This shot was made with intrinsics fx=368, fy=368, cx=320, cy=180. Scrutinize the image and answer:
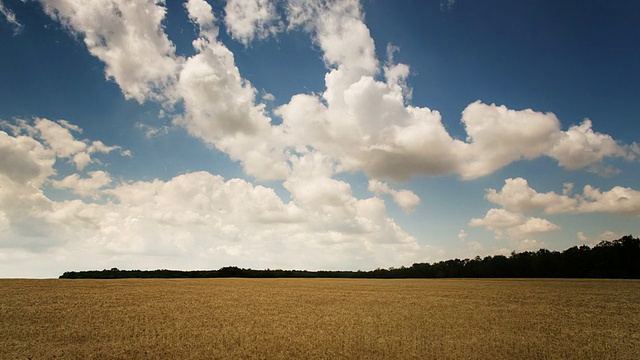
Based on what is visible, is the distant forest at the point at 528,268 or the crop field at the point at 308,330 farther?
the distant forest at the point at 528,268

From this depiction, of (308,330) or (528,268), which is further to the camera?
(528,268)

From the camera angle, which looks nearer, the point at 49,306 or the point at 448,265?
the point at 49,306

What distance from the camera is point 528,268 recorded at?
310ft

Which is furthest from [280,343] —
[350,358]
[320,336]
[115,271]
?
[115,271]

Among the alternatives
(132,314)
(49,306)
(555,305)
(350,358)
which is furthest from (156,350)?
(555,305)

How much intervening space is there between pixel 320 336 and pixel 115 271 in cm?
9167

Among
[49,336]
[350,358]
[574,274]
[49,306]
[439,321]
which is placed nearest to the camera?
[350,358]

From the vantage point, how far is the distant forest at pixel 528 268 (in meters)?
80.6

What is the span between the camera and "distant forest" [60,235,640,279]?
80.6m

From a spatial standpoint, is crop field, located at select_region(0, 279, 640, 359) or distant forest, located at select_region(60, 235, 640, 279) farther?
distant forest, located at select_region(60, 235, 640, 279)

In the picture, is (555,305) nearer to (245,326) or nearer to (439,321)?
(439,321)

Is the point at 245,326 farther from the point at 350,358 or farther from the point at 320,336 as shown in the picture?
Answer: the point at 350,358

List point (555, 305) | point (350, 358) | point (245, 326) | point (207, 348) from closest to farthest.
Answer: point (350, 358) → point (207, 348) → point (245, 326) → point (555, 305)

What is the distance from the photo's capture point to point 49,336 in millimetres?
14320
